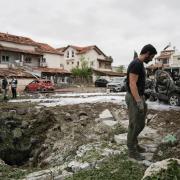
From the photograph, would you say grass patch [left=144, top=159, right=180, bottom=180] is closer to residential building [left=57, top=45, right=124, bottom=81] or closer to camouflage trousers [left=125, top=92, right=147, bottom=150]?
camouflage trousers [left=125, top=92, right=147, bottom=150]

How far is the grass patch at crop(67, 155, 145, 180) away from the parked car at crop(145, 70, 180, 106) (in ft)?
35.7

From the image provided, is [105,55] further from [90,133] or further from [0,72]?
[90,133]

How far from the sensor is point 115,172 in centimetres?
627

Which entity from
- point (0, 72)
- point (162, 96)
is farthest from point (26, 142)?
point (0, 72)

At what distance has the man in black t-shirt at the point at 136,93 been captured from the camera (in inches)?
266

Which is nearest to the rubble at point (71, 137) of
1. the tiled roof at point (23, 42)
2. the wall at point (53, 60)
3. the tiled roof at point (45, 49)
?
the tiled roof at point (23, 42)

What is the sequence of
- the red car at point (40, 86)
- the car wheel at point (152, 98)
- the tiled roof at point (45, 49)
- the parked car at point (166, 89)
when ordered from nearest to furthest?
the parked car at point (166, 89)
the car wheel at point (152, 98)
the red car at point (40, 86)
the tiled roof at point (45, 49)

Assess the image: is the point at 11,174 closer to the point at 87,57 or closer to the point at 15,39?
the point at 15,39

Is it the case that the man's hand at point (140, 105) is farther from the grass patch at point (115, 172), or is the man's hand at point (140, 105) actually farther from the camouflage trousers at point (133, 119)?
the grass patch at point (115, 172)

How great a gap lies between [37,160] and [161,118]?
4.13 meters

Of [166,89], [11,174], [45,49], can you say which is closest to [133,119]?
[11,174]

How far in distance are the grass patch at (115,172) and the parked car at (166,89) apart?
10.9 metres

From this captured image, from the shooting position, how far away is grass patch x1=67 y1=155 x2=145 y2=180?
238 inches

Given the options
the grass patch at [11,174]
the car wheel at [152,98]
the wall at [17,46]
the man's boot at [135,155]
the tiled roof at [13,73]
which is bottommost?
the grass patch at [11,174]
